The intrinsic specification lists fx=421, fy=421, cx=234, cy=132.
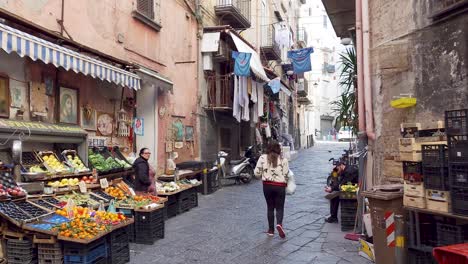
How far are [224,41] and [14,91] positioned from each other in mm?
10067

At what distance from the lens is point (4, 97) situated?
258 inches

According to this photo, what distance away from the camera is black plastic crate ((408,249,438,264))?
189 inches

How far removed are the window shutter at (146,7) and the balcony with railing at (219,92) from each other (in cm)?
447

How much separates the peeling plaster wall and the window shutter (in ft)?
19.4

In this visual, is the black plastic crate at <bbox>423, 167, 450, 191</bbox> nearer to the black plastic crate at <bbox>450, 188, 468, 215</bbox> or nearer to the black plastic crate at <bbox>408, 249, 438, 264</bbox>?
the black plastic crate at <bbox>450, 188, 468, 215</bbox>

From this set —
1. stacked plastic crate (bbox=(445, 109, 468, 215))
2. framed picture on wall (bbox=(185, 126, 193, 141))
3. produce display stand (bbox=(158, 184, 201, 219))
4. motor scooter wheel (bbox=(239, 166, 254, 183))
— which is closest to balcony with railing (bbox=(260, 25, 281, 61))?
motor scooter wheel (bbox=(239, 166, 254, 183))

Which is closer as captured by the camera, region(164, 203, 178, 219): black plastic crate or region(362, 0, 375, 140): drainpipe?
region(362, 0, 375, 140): drainpipe

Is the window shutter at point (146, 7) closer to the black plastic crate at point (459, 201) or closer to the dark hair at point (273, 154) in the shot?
the dark hair at point (273, 154)

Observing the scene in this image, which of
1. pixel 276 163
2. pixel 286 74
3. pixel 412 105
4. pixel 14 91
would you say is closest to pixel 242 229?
pixel 276 163

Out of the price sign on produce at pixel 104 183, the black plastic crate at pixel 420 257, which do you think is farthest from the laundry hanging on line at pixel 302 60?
the black plastic crate at pixel 420 257

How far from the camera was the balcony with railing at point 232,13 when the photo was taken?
16.5 metres

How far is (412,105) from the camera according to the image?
6438 mm

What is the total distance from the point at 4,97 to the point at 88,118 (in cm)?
219

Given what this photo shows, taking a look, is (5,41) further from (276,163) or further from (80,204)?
(276,163)
